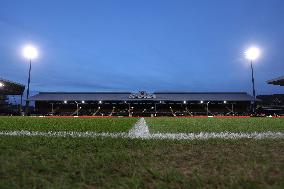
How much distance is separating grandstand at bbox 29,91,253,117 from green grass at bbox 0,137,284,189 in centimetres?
4981

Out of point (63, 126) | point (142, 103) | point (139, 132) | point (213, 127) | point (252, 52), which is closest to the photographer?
point (139, 132)

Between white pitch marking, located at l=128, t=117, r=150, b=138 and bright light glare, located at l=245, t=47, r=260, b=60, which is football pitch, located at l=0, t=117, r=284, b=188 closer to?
white pitch marking, located at l=128, t=117, r=150, b=138

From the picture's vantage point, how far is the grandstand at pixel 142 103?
187 ft

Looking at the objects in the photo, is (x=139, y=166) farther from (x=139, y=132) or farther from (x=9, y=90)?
(x=9, y=90)

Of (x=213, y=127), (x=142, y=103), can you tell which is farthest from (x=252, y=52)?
(x=213, y=127)

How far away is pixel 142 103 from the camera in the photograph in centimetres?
5953

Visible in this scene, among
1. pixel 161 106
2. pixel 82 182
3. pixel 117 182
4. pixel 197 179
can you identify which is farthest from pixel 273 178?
pixel 161 106

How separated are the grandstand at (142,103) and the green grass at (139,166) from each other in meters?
49.8

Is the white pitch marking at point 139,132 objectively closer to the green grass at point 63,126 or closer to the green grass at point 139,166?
the green grass at point 63,126

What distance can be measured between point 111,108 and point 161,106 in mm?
8991

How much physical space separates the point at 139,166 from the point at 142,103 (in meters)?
54.7

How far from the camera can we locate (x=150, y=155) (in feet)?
19.2

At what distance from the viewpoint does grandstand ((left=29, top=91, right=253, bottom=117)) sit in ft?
187

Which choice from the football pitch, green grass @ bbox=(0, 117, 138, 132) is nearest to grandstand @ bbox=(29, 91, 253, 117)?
green grass @ bbox=(0, 117, 138, 132)
